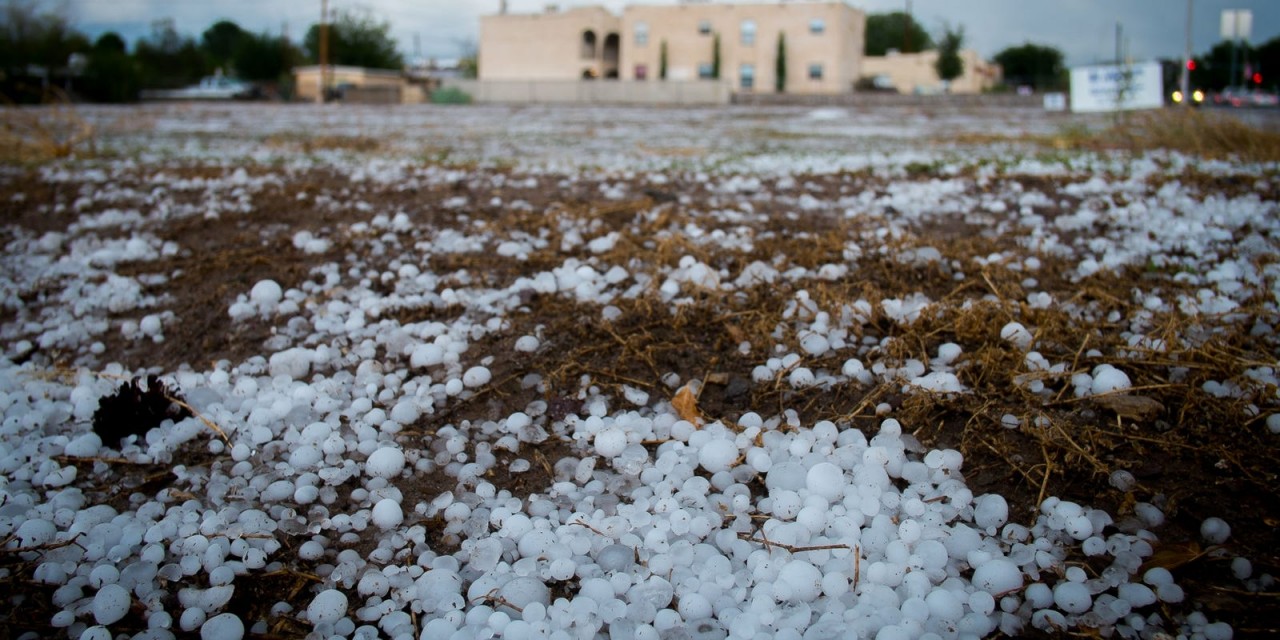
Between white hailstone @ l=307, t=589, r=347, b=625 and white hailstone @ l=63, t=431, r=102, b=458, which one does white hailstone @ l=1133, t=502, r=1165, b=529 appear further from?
white hailstone @ l=63, t=431, r=102, b=458

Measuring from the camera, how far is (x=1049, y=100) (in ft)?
61.4

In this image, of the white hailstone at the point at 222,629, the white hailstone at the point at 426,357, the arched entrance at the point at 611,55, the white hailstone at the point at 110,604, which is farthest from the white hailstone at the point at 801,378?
the arched entrance at the point at 611,55

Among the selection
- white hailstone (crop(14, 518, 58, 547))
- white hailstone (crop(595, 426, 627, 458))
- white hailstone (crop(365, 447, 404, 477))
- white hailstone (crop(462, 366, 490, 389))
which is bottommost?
white hailstone (crop(14, 518, 58, 547))

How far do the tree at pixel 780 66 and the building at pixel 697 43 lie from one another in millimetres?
79

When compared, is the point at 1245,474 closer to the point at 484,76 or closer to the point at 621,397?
the point at 621,397

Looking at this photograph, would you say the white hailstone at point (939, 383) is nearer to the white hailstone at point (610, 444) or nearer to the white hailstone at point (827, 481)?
the white hailstone at point (827, 481)

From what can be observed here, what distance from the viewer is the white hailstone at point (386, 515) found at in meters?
1.41

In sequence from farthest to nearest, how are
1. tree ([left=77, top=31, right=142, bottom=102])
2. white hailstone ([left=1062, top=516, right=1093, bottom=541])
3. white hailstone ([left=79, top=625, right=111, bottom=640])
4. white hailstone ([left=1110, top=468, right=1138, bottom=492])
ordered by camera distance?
tree ([left=77, top=31, right=142, bottom=102]) → white hailstone ([left=1110, top=468, right=1138, bottom=492]) → white hailstone ([left=1062, top=516, right=1093, bottom=541]) → white hailstone ([left=79, top=625, right=111, bottom=640])

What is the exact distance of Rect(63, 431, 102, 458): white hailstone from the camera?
5.29ft

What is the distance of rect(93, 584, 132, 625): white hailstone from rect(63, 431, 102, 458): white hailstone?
553 millimetres

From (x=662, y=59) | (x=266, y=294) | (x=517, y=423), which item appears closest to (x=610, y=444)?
(x=517, y=423)

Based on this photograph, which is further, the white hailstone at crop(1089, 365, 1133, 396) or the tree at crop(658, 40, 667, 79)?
the tree at crop(658, 40, 667, 79)

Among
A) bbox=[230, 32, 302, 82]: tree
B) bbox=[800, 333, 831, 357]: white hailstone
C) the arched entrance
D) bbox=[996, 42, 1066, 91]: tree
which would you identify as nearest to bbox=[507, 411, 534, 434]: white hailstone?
bbox=[800, 333, 831, 357]: white hailstone

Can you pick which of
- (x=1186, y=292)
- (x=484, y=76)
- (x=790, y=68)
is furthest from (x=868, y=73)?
(x=1186, y=292)
